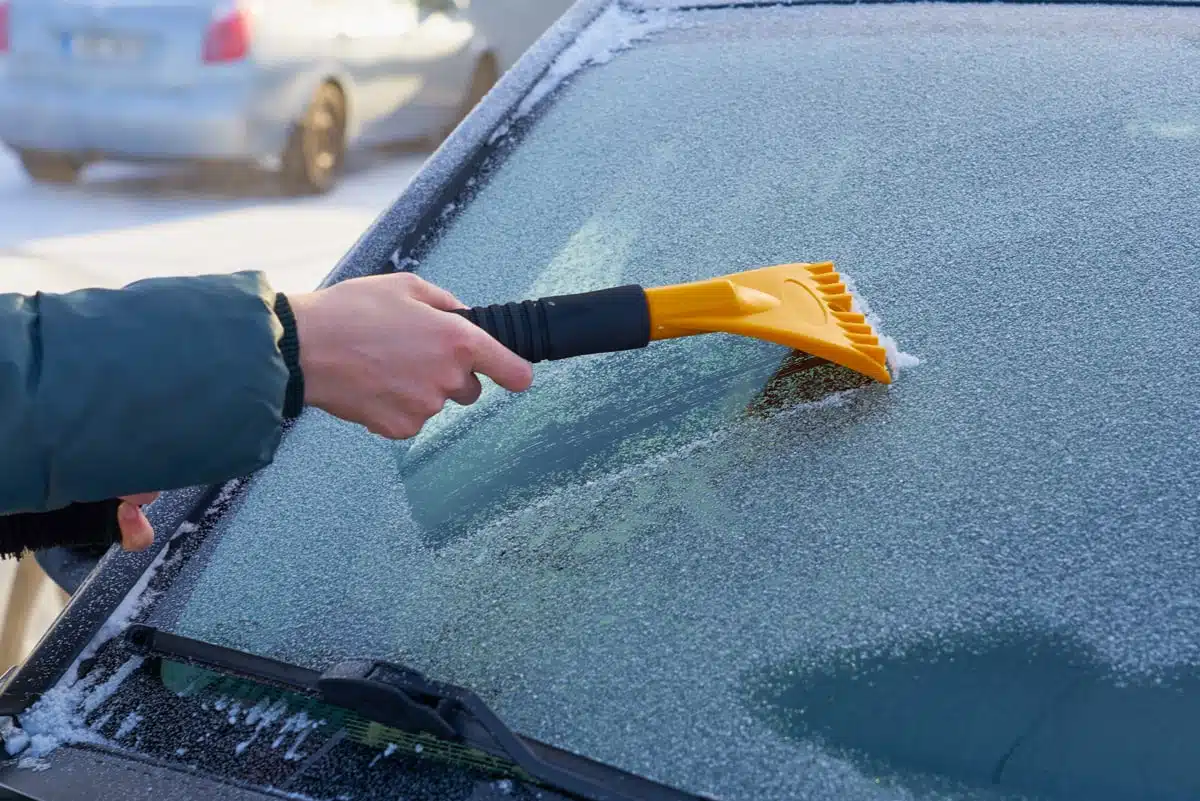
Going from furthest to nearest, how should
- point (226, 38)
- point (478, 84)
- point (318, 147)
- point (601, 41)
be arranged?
point (478, 84)
point (318, 147)
point (226, 38)
point (601, 41)

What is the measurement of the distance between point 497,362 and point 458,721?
1.10 feet

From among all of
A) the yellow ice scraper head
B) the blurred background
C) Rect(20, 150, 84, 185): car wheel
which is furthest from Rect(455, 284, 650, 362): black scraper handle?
Rect(20, 150, 84, 185): car wheel

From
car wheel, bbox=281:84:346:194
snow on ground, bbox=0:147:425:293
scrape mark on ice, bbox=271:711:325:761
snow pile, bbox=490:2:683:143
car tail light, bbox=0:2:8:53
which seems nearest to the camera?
scrape mark on ice, bbox=271:711:325:761

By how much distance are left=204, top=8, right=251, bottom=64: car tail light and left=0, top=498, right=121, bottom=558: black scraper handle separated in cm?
490

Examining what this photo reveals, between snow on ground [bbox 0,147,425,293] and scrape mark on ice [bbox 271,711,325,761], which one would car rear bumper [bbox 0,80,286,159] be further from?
scrape mark on ice [bbox 271,711,325,761]

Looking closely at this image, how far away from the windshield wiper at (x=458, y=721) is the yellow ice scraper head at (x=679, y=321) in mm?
345

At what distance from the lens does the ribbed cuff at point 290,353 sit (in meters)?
1.01

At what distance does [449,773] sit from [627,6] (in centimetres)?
143

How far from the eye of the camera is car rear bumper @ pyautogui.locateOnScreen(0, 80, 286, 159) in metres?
5.64

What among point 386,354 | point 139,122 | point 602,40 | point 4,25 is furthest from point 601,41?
point 4,25

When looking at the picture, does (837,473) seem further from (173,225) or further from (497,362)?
(173,225)

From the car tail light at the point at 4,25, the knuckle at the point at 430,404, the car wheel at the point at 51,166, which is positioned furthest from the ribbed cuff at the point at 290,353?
the car wheel at the point at 51,166

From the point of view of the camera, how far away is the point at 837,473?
1.04 metres

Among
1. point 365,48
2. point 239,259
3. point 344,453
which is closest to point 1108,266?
point 344,453
